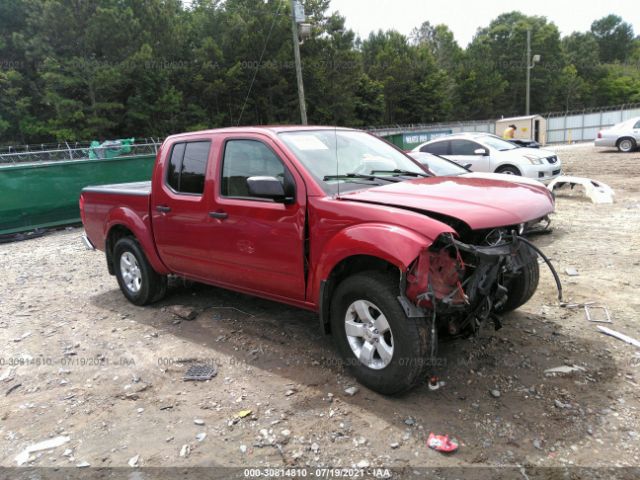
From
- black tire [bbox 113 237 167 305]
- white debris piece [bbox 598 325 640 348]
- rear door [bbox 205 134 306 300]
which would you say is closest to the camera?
rear door [bbox 205 134 306 300]

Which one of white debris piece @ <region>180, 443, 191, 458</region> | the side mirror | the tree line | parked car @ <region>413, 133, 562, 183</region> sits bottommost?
white debris piece @ <region>180, 443, 191, 458</region>

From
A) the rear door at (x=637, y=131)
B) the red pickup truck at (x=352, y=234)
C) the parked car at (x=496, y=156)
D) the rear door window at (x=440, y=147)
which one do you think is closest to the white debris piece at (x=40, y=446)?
the red pickup truck at (x=352, y=234)

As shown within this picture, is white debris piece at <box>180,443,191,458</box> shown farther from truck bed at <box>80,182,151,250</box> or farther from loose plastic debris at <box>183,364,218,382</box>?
truck bed at <box>80,182,151,250</box>

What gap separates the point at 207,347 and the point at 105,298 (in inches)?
96.0

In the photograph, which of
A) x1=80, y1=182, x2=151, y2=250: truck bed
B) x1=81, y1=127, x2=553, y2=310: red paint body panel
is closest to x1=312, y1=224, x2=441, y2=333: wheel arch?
x1=81, y1=127, x2=553, y2=310: red paint body panel

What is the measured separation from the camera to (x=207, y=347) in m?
4.60

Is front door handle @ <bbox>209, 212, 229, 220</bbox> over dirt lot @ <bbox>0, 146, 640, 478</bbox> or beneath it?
over

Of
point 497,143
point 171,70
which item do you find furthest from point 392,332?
point 171,70

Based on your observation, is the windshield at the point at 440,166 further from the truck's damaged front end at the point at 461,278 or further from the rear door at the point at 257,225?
the truck's damaged front end at the point at 461,278

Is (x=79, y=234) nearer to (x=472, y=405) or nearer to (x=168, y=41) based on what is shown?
(x=472, y=405)

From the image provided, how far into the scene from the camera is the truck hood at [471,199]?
127 inches

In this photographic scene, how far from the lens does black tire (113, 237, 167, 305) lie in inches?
220

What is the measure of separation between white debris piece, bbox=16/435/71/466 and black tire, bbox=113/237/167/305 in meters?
2.43

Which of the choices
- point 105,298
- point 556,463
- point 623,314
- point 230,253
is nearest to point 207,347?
point 230,253
